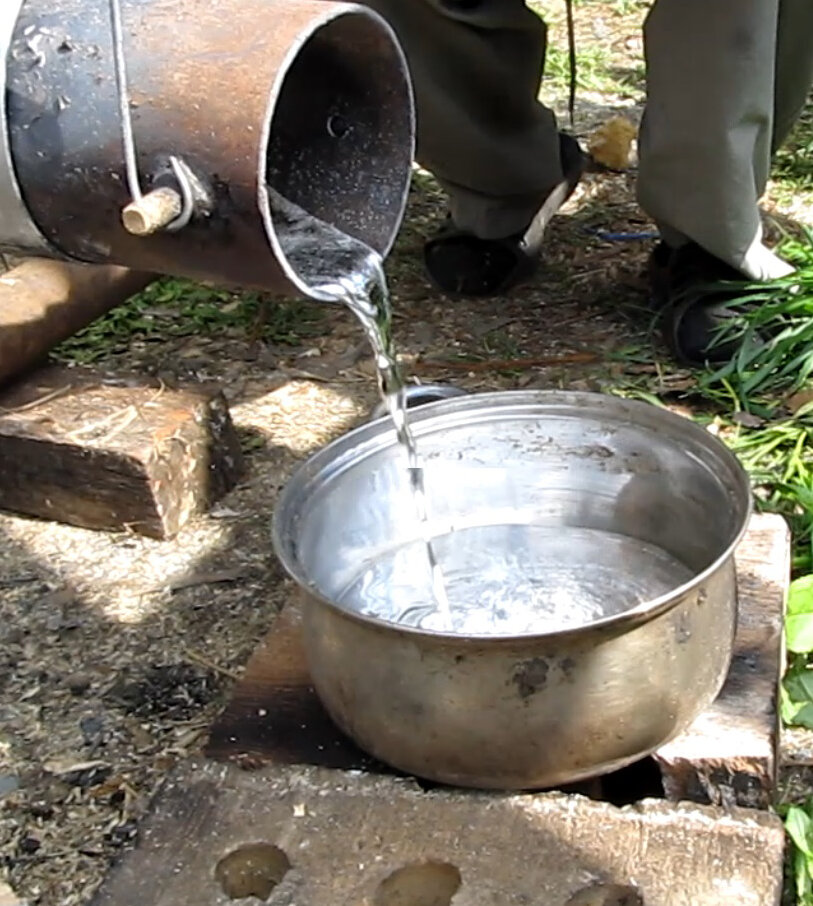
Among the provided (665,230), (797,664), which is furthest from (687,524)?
(665,230)

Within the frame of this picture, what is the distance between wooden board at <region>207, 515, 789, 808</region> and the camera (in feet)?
5.09

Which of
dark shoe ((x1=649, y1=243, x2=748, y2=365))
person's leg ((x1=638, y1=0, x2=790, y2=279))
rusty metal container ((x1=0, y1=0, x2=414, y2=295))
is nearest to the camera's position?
rusty metal container ((x1=0, y1=0, x2=414, y2=295))

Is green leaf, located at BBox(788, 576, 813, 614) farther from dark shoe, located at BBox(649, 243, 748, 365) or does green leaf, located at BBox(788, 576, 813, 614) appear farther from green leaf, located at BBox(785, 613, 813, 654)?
dark shoe, located at BBox(649, 243, 748, 365)

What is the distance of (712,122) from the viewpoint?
2475mm

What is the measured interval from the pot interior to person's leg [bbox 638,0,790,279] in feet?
2.66

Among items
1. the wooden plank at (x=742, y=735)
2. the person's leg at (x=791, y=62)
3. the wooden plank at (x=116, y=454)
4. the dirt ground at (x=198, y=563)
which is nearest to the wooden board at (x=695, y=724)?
the wooden plank at (x=742, y=735)

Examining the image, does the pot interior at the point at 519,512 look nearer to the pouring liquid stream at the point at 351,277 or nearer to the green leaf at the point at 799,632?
the pouring liquid stream at the point at 351,277

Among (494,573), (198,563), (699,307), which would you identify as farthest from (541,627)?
(699,307)

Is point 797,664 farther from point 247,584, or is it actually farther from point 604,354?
point 604,354

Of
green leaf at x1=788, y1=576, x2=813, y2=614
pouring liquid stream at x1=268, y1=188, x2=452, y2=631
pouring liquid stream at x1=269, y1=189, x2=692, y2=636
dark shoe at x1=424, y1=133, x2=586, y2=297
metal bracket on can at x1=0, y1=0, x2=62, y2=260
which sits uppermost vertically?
metal bracket on can at x1=0, y1=0, x2=62, y2=260

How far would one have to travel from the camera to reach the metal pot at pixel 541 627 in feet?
4.72

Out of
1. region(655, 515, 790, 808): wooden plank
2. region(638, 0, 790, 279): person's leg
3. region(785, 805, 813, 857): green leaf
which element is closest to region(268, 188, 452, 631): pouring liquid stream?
region(655, 515, 790, 808): wooden plank

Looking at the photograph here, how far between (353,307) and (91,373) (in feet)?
3.03

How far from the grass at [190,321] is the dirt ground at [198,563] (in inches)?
1.5
